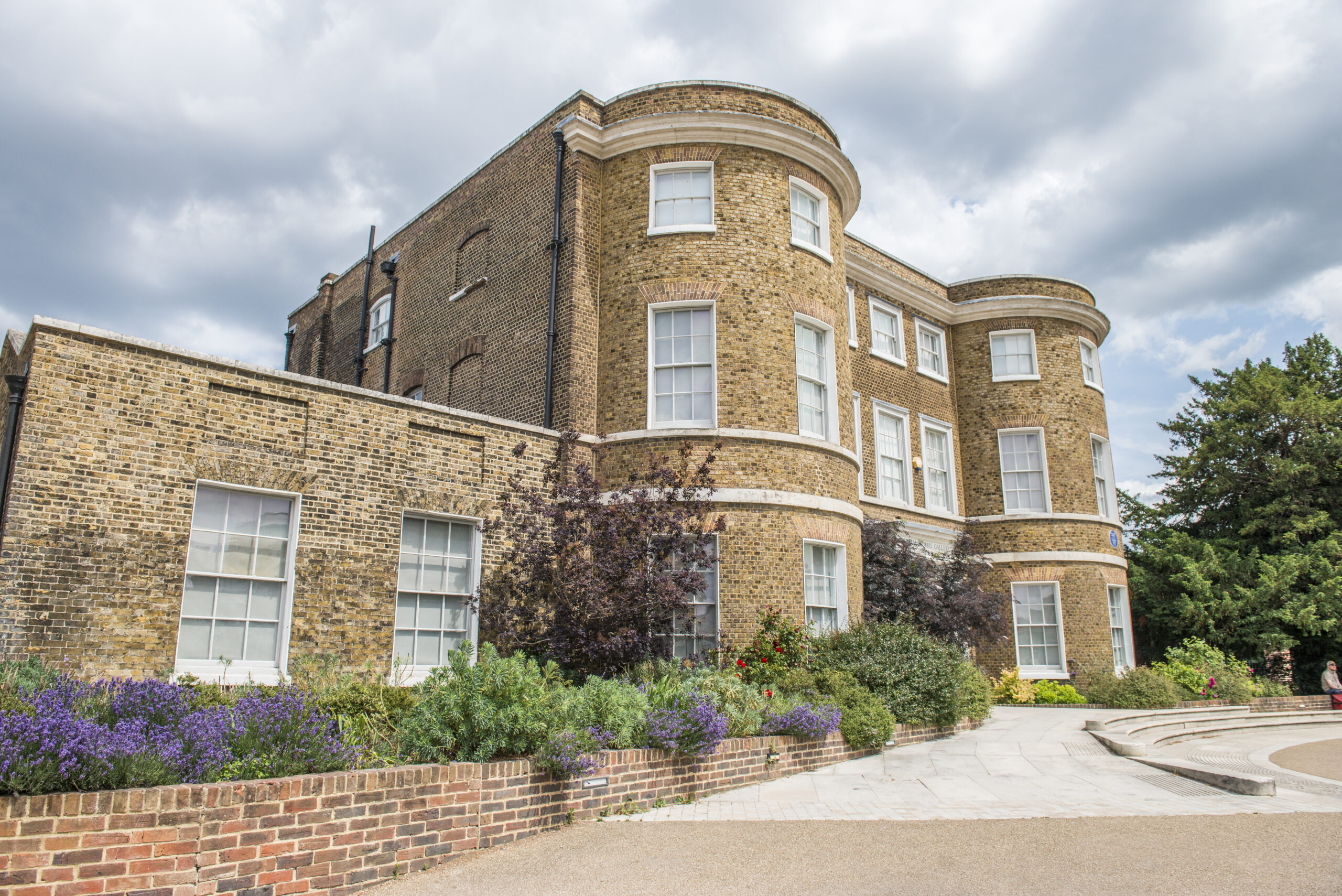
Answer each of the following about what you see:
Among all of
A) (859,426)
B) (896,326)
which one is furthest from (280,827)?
(896,326)

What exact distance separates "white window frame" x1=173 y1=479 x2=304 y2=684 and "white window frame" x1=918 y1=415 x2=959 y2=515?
47.8 feet

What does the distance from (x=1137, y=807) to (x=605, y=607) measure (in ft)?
19.3

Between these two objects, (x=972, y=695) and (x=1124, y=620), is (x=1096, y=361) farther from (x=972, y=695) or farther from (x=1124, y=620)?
(x=972, y=695)

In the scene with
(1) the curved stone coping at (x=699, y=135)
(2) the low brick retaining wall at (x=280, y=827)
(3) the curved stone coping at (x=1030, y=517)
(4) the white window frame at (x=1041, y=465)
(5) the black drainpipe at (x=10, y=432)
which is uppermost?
(1) the curved stone coping at (x=699, y=135)

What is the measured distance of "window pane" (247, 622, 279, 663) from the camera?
9.94 meters

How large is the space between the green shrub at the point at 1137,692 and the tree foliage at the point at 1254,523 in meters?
5.62

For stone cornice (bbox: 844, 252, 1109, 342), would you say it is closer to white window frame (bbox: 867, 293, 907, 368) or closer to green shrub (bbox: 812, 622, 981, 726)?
white window frame (bbox: 867, 293, 907, 368)

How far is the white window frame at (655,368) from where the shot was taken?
13.5 m

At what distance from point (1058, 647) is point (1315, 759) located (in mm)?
8004

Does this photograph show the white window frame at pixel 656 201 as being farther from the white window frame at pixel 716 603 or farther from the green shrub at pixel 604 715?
the green shrub at pixel 604 715

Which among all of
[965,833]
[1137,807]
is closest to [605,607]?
[965,833]

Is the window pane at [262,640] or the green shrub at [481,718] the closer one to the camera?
the green shrub at [481,718]

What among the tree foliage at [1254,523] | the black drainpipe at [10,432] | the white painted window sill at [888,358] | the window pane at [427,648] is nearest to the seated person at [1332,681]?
the tree foliage at [1254,523]

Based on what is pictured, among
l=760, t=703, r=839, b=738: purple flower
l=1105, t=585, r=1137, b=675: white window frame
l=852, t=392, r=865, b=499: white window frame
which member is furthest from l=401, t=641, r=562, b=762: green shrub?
l=1105, t=585, r=1137, b=675: white window frame
